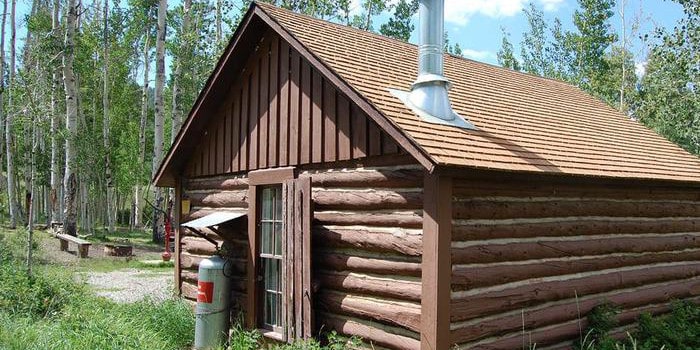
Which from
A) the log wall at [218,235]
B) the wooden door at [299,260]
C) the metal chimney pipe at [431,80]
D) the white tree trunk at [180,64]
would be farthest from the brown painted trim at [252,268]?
the white tree trunk at [180,64]

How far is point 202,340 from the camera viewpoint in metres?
8.44

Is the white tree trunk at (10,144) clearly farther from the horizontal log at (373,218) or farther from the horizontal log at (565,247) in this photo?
the horizontal log at (565,247)

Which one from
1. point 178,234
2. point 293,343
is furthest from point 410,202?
point 178,234

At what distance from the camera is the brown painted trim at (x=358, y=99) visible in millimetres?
5871

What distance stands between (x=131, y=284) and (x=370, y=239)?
946cm

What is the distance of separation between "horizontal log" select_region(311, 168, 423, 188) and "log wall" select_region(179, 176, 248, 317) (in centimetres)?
191

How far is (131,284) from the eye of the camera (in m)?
14.4

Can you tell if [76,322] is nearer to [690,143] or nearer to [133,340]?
[133,340]

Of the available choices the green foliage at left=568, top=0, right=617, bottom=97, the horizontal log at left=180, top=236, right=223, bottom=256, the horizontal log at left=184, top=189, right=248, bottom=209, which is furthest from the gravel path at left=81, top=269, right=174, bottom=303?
the green foliage at left=568, top=0, right=617, bottom=97

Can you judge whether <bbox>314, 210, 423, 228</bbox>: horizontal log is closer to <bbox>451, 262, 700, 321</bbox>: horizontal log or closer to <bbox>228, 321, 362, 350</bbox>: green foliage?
<bbox>451, 262, 700, 321</bbox>: horizontal log

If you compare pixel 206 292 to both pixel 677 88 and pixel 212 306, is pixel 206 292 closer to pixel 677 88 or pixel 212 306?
pixel 212 306

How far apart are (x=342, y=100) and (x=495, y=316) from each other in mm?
3031

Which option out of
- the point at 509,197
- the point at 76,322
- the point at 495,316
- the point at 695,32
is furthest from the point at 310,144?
the point at 695,32

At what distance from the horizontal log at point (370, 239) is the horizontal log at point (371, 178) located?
51 centimetres
